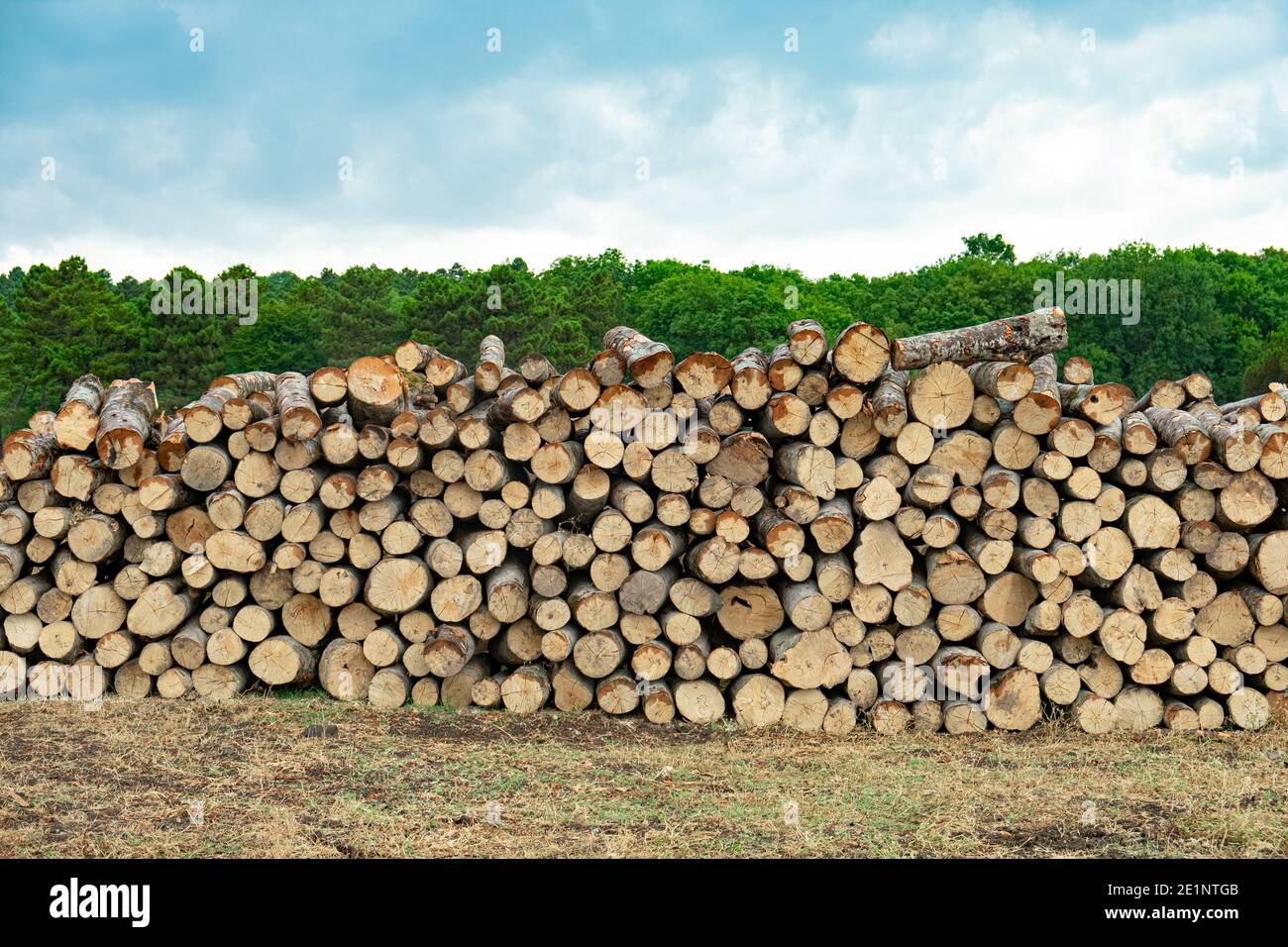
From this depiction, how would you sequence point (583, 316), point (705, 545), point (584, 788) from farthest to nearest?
1. point (583, 316)
2. point (705, 545)
3. point (584, 788)

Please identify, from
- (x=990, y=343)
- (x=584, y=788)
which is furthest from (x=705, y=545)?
(x=990, y=343)

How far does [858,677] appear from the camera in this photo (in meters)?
7.11

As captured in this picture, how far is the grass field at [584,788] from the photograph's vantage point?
5039mm

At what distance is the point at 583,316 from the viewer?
43.1 metres

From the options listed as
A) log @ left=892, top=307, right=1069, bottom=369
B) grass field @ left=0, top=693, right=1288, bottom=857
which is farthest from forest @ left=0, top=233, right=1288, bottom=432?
grass field @ left=0, top=693, right=1288, bottom=857

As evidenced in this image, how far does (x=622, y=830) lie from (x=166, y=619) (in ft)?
12.1

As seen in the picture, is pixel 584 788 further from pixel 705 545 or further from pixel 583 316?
pixel 583 316

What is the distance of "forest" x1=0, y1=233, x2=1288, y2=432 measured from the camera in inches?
1470

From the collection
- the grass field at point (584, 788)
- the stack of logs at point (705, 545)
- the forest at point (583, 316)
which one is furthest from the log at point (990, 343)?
the forest at point (583, 316)

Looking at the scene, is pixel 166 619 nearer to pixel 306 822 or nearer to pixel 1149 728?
pixel 306 822

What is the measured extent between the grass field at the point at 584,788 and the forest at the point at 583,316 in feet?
96.6

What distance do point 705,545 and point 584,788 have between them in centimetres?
177

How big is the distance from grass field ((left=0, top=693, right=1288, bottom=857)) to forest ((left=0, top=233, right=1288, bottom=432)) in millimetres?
29444

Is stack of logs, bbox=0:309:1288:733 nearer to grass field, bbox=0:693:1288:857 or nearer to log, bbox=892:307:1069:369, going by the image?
log, bbox=892:307:1069:369
